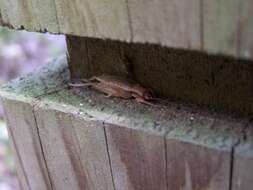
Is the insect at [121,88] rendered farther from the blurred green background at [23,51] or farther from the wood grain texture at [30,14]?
the blurred green background at [23,51]

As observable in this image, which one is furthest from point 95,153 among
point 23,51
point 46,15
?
point 23,51

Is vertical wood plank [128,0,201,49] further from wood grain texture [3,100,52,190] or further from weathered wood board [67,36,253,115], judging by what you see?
wood grain texture [3,100,52,190]

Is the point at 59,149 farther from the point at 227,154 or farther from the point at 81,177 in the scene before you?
the point at 227,154

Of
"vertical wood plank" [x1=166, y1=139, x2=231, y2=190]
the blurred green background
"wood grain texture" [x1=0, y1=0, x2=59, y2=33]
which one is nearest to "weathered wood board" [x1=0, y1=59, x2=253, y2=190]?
"vertical wood plank" [x1=166, y1=139, x2=231, y2=190]

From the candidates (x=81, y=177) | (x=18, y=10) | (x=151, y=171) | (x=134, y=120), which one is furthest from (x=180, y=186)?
(x=18, y=10)

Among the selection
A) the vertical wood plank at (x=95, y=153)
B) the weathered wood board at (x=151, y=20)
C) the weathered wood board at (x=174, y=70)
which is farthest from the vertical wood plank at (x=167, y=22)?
the vertical wood plank at (x=95, y=153)
